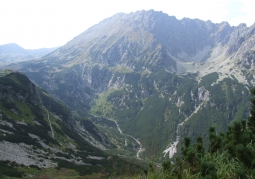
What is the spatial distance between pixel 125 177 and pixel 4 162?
63689 mm

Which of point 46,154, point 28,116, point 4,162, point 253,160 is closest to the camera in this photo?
point 253,160

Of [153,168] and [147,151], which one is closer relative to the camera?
[153,168]

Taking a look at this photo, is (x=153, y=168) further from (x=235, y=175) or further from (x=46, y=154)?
(x=46, y=154)

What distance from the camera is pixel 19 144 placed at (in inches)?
3155

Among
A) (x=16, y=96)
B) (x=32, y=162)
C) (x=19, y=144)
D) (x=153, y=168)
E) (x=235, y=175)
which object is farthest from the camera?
(x=16, y=96)

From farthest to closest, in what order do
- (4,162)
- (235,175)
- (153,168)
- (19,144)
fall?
1. (19,144)
2. (4,162)
3. (153,168)
4. (235,175)

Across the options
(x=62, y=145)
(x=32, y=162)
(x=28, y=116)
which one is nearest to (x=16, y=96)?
(x=28, y=116)

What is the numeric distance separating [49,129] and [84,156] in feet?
91.3

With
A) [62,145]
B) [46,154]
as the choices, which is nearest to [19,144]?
[46,154]

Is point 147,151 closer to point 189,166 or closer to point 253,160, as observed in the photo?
point 189,166

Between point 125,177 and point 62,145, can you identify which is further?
point 62,145

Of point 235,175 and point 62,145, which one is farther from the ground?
point 235,175

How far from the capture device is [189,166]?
8805 mm

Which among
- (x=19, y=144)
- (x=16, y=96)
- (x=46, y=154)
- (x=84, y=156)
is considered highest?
(x=16, y=96)
